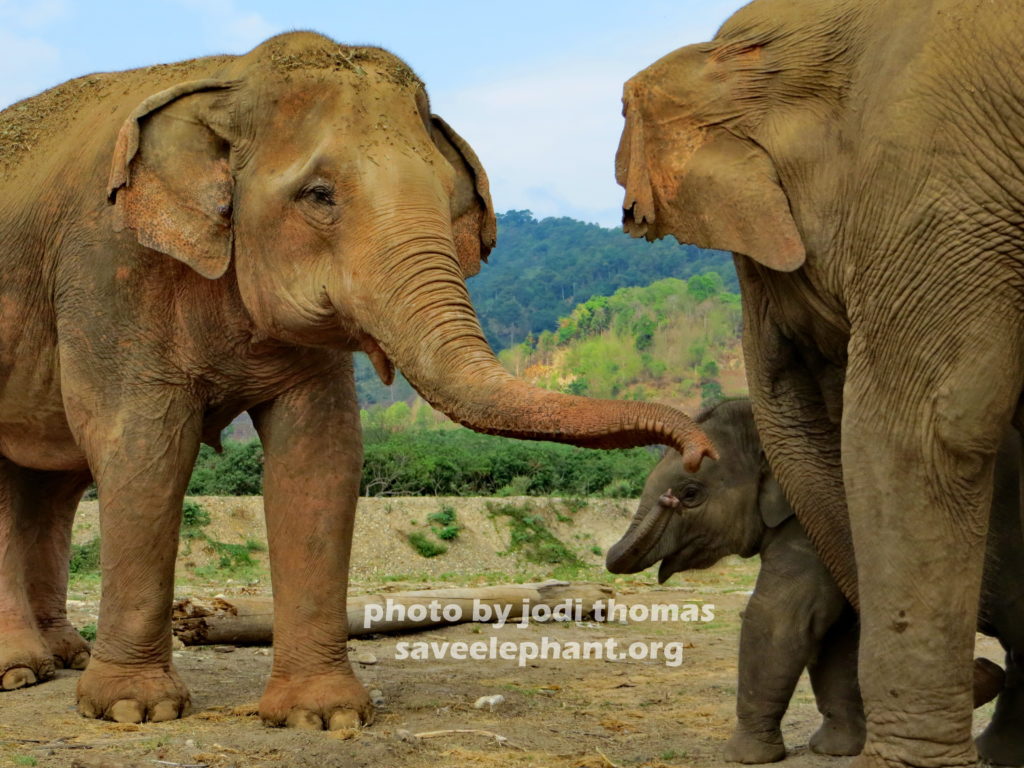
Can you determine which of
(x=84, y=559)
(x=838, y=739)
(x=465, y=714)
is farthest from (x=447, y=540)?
(x=838, y=739)

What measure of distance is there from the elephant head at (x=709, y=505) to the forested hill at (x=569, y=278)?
246 feet

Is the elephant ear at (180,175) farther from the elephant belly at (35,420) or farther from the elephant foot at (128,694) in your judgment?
the elephant foot at (128,694)

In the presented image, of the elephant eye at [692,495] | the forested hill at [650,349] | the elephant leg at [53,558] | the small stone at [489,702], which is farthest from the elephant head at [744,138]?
the forested hill at [650,349]

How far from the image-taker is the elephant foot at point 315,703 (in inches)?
253

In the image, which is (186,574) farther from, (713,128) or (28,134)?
(713,128)

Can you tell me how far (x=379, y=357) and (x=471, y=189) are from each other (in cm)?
116

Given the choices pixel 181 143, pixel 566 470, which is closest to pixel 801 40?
pixel 181 143

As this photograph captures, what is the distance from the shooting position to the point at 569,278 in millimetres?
98312

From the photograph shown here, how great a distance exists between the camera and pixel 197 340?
6.53 m

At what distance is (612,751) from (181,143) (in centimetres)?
308

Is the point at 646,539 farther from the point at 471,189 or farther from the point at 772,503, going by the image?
the point at 471,189

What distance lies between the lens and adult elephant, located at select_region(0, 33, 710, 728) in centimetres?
588

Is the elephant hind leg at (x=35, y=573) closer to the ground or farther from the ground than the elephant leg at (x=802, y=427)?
closer to the ground

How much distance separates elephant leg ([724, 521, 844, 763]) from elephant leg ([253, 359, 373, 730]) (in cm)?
163
